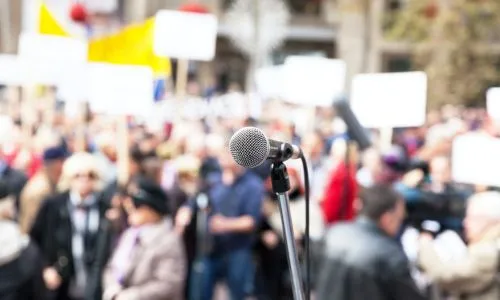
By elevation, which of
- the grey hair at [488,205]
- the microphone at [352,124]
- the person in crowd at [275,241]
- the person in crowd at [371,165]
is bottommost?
the person in crowd at [275,241]

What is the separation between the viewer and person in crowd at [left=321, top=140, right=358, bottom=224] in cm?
900

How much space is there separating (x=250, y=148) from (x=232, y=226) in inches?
224

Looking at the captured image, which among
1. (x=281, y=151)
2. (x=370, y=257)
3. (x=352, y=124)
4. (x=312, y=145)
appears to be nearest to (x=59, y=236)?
(x=352, y=124)

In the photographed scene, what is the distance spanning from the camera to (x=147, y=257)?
667cm

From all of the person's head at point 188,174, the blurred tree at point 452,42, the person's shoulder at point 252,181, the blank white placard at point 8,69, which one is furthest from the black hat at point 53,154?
the blurred tree at point 452,42

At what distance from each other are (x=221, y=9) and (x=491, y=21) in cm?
1267

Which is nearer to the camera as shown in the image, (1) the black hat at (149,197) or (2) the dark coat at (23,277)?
(2) the dark coat at (23,277)

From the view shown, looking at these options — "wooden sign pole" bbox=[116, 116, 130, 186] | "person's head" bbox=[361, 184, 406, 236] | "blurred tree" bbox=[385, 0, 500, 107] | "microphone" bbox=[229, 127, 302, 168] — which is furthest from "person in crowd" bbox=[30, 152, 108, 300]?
"blurred tree" bbox=[385, 0, 500, 107]

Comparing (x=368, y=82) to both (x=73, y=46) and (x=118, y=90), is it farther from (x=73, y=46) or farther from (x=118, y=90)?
(x=73, y=46)

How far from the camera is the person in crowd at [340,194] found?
900cm

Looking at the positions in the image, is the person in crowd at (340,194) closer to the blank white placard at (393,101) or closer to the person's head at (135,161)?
the blank white placard at (393,101)

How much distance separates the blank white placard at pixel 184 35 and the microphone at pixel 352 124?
271cm

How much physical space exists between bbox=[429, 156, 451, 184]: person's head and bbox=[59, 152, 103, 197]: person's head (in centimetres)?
274

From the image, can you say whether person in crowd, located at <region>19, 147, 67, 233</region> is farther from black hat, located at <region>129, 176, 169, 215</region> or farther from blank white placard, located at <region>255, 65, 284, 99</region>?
blank white placard, located at <region>255, 65, 284, 99</region>
